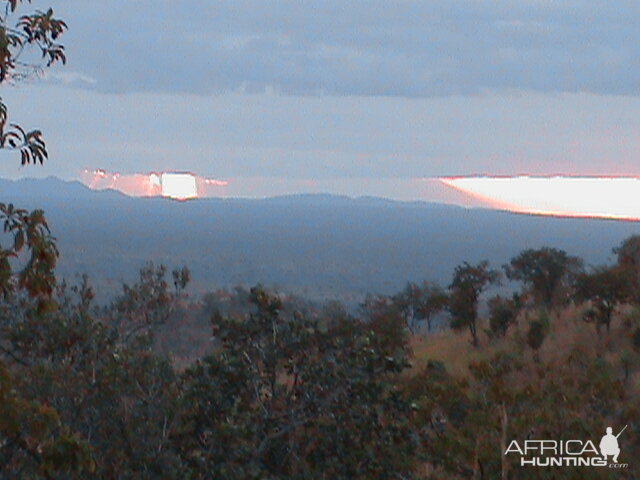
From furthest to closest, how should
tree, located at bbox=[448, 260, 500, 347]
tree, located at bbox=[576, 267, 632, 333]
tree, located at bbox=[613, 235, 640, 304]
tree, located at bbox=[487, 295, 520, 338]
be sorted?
tree, located at bbox=[448, 260, 500, 347], tree, located at bbox=[487, 295, 520, 338], tree, located at bbox=[613, 235, 640, 304], tree, located at bbox=[576, 267, 632, 333]

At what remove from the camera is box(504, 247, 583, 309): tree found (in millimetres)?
20250

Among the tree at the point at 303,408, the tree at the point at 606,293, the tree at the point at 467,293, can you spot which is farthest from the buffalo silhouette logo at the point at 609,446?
the tree at the point at 467,293

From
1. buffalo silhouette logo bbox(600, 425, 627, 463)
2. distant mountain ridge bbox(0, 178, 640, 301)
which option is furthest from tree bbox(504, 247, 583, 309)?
distant mountain ridge bbox(0, 178, 640, 301)

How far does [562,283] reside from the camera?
66.7 feet

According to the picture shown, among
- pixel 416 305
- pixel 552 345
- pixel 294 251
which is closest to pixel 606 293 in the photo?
pixel 552 345

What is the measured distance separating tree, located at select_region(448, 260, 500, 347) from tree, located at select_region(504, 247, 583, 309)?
1.99 meters

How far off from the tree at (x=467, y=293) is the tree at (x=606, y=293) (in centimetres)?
235

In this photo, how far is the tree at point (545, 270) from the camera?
797 inches

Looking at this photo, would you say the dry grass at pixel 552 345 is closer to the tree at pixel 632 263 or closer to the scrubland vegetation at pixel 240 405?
the tree at pixel 632 263

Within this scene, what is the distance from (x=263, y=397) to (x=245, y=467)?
1061 mm

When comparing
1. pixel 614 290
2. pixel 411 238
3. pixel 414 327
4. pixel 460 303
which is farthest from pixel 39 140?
pixel 411 238

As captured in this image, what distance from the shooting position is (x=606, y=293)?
15391 mm

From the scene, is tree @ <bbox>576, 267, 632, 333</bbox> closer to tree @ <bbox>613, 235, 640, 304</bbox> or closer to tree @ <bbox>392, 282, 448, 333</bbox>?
tree @ <bbox>613, 235, 640, 304</bbox>

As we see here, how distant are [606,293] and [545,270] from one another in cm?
516
